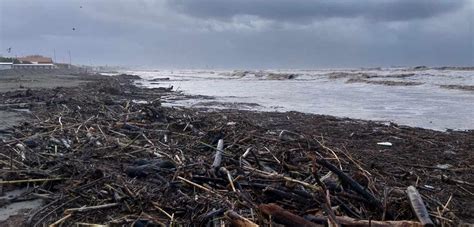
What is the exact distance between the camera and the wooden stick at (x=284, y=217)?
3548mm

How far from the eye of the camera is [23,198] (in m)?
4.70

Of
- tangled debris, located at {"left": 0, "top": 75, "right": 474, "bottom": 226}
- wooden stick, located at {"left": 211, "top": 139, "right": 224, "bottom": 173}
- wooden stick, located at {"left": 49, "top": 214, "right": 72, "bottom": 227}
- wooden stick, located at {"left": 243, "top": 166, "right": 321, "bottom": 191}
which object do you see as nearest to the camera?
wooden stick, located at {"left": 49, "top": 214, "right": 72, "bottom": 227}

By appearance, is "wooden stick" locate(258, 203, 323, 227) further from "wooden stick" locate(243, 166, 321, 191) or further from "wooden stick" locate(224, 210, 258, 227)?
"wooden stick" locate(243, 166, 321, 191)

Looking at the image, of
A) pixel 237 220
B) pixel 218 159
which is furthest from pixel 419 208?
pixel 218 159

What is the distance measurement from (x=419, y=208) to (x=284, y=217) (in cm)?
147

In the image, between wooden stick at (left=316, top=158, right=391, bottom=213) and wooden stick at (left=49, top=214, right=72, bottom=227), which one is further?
wooden stick at (left=316, top=158, right=391, bottom=213)

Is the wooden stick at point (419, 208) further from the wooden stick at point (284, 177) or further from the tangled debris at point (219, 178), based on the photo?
the wooden stick at point (284, 177)

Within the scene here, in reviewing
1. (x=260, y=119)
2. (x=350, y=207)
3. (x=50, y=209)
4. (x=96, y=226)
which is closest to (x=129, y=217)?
(x=96, y=226)

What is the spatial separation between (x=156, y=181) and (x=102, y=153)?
177 centimetres

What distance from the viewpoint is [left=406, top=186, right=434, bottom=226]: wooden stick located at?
368 cm

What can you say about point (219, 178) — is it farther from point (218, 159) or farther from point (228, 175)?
point (218, 159)

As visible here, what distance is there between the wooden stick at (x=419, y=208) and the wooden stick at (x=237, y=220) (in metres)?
1.56

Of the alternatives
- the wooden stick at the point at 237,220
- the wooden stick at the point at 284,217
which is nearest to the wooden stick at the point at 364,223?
the wooden stick at the point at 284,217

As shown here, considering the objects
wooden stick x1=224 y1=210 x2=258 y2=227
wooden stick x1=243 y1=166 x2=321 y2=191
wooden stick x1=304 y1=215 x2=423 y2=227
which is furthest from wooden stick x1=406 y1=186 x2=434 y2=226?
wooden stick x1=224 y1=210 x2=258 y2=227
